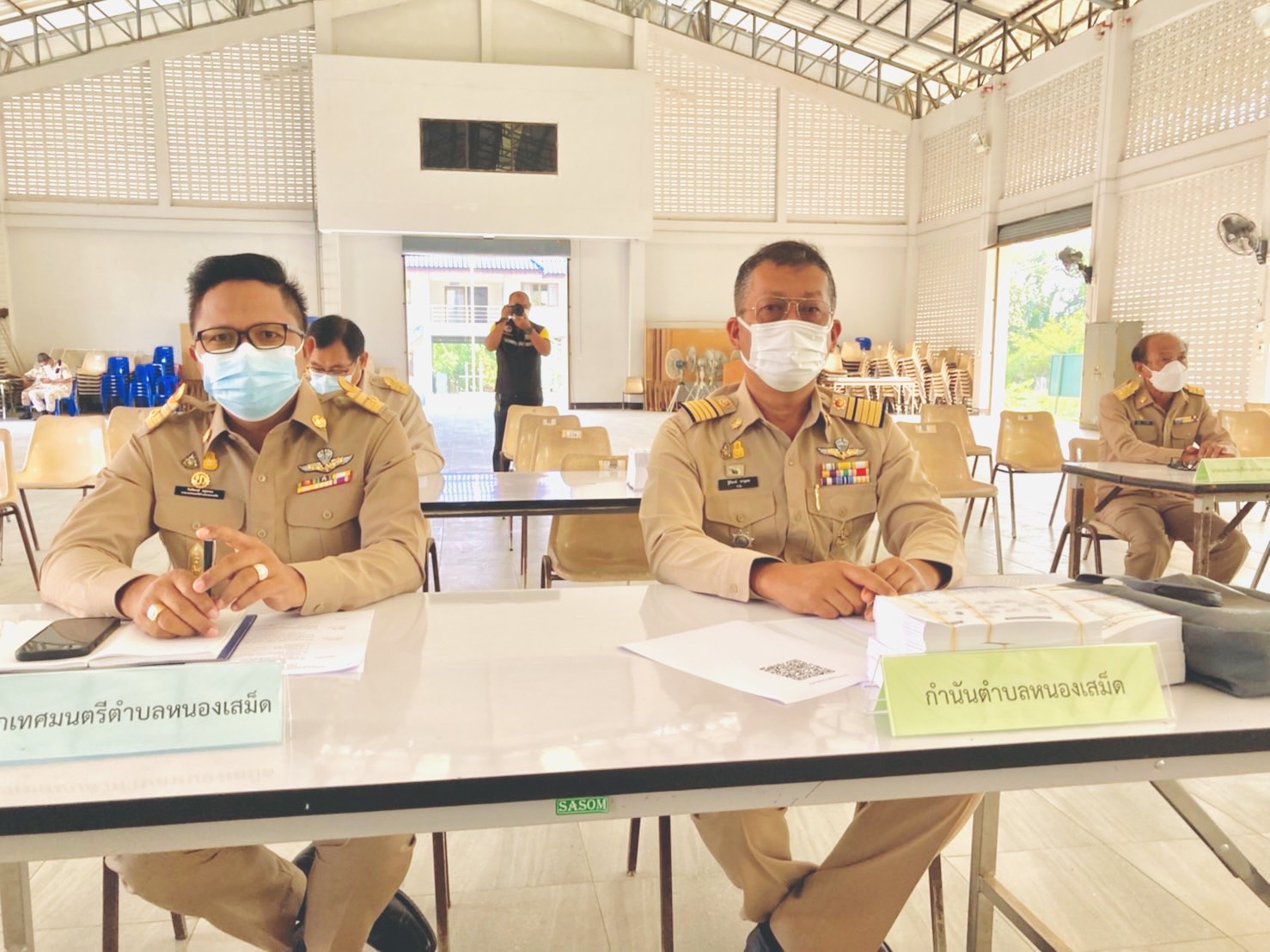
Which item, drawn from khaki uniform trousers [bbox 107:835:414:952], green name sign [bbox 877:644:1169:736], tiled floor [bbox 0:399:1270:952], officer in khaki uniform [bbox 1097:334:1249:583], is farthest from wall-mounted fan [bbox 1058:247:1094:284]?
khaki uniform trousers [bbox 107:835:414:952]

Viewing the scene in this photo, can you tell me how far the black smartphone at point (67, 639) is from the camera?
103 cm

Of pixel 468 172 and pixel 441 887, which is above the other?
pixel 468 172

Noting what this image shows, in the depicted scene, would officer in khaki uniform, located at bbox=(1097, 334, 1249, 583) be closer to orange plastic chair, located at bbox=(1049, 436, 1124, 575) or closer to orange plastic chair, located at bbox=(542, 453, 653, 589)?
orange plastic chair, located at bbox=(1049, 436, 1124, 575)

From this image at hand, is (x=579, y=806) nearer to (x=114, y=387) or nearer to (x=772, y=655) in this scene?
(x=772, y=655)

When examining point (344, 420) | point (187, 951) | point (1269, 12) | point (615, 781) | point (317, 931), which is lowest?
point (187, 951)

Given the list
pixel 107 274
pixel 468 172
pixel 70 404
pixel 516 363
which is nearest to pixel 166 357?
pixel 70 404

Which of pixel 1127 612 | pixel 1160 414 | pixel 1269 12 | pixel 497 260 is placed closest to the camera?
pixel 1127 612

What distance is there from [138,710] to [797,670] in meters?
0.70

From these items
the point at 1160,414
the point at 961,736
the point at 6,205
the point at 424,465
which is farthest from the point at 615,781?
the point at 6,205

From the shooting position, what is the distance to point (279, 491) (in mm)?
1571

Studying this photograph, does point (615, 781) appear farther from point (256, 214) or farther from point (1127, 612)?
point (256, 214)

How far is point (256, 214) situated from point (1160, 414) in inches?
525

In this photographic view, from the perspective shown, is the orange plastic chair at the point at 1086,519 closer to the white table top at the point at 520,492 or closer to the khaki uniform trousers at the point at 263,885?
the white table top at the point at 520,492

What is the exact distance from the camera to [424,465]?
3.38 meters
